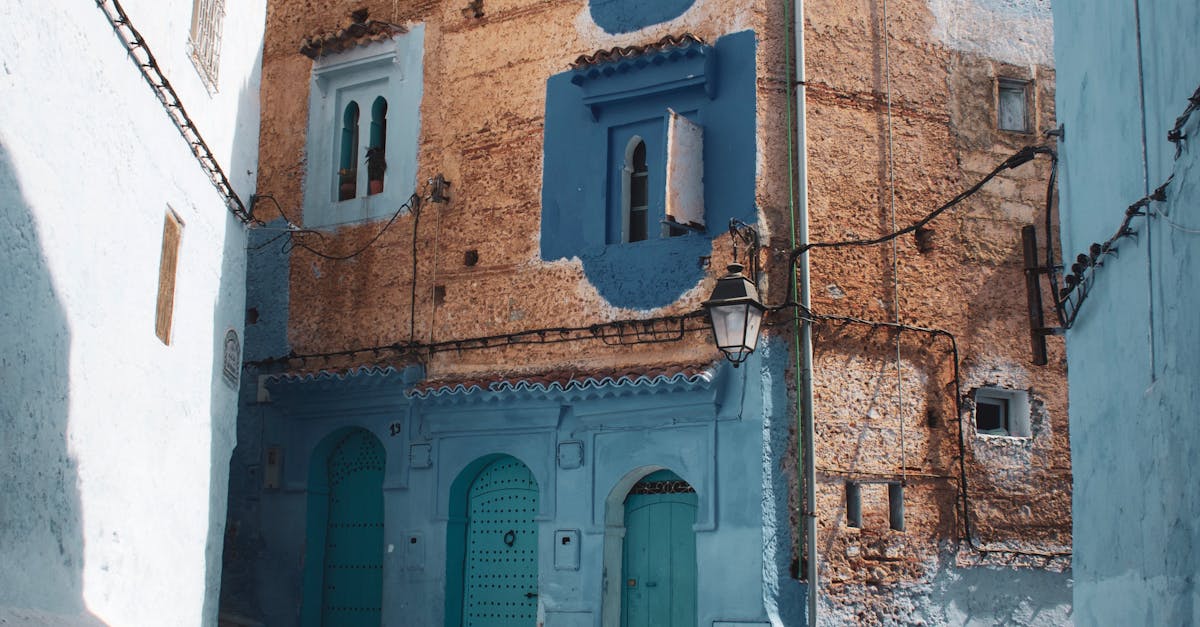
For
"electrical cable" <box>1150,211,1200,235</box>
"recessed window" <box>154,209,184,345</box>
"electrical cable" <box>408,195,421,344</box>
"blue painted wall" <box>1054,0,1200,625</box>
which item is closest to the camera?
"electrical cable" <box>1150,211,1200,235</box>

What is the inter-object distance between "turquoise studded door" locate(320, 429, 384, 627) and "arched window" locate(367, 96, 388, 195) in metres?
2.66

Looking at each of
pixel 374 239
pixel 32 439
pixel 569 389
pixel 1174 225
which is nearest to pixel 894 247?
pixel 569 389

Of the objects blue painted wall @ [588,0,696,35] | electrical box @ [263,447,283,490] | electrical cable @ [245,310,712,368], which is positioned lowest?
electrical box @ [263,447,283,490]

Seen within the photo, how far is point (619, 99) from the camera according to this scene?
1283 centimetres

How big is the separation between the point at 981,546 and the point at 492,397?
15.1 feet

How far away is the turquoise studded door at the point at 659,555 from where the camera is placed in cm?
1205

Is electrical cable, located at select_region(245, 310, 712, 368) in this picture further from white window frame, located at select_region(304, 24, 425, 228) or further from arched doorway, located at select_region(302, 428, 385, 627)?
white window frame, located at select_region(304, 24, 425, 228)

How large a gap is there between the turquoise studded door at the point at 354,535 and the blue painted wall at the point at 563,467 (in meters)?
0.34

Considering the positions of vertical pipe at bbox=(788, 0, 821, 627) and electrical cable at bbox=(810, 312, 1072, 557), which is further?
electrical cable at bbox=(810, 312, 1072, 557)

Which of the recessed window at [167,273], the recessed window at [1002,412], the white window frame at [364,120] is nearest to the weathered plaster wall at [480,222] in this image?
the white window frame at [364,120]

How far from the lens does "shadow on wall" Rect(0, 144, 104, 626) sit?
682 cm

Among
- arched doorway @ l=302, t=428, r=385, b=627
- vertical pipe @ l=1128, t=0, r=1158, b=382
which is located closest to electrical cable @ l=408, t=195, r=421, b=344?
arched doorway @ l=302, t=428, r=385, b=627

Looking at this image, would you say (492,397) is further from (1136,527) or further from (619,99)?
(1136,527)

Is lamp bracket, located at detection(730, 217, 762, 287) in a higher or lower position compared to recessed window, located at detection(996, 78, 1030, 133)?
lower
